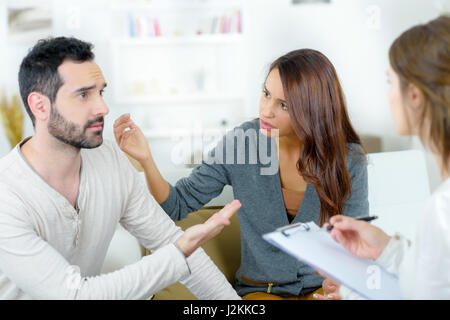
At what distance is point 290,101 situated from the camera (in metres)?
1.38

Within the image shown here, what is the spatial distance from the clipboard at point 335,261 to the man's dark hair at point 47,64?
23.6 inches

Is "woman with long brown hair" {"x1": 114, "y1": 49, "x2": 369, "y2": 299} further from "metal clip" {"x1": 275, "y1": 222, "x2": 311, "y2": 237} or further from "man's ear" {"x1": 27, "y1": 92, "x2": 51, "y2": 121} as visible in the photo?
"metal clip" {"x1": 275, "y1": 222, "x2": 311, "y2": 237}

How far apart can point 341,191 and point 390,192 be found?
1.67 feet

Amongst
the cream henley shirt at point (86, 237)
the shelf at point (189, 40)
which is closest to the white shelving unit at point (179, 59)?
the shelf at point (189, 40)

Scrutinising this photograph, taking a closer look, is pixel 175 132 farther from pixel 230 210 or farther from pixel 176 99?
pixel 230 210

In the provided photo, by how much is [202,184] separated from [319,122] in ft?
1.33

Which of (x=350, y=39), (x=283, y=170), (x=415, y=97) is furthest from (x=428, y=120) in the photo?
(x=350, y=39)

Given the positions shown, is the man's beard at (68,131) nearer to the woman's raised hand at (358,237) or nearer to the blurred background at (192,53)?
the woman's raised hand at (358,237)

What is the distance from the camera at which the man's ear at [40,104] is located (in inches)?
43.7

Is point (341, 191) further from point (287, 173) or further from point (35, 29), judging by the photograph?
point (35, 29)

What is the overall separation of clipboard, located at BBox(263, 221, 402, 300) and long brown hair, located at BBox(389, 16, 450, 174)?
0.25 meters

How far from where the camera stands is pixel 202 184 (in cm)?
153

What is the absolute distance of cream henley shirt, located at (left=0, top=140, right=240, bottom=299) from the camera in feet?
3.12

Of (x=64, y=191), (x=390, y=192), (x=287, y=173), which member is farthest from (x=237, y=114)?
(x=64, y=191)
